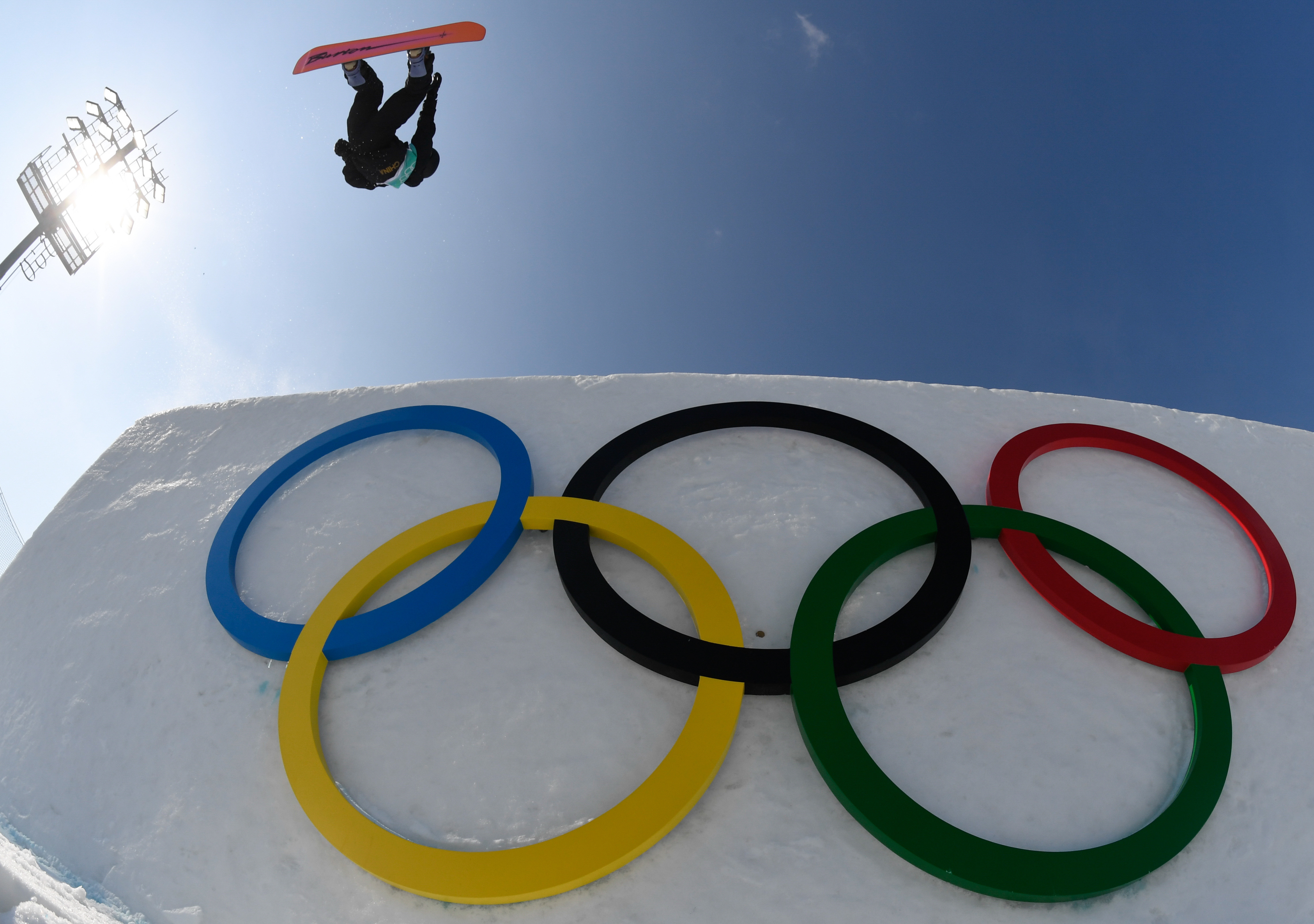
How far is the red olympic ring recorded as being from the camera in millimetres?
3818

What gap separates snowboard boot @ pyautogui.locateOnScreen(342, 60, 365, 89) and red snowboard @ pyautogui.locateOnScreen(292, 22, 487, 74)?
60mm

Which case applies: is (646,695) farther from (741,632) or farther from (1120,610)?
(1120,610)

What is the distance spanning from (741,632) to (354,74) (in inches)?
190

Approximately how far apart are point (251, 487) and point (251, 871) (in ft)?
8.85

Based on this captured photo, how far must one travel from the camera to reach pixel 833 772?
3.24 m

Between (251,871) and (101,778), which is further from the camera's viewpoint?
(101,778)

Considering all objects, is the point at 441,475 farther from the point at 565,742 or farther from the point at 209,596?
the point at 565,742

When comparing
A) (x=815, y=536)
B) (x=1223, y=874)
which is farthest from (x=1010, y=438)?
(x=1223, y=874)

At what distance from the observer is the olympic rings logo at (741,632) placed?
307cm

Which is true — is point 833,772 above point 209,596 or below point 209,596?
above

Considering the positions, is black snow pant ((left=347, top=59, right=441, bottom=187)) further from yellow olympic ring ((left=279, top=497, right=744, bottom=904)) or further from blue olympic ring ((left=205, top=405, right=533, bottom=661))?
yellow olympic ring ((left=279, top=497, right=744, bottom=904))

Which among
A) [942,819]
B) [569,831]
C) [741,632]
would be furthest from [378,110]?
[942,819]

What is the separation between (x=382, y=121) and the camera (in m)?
5.44

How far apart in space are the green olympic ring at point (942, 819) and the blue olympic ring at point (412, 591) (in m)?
1.89
